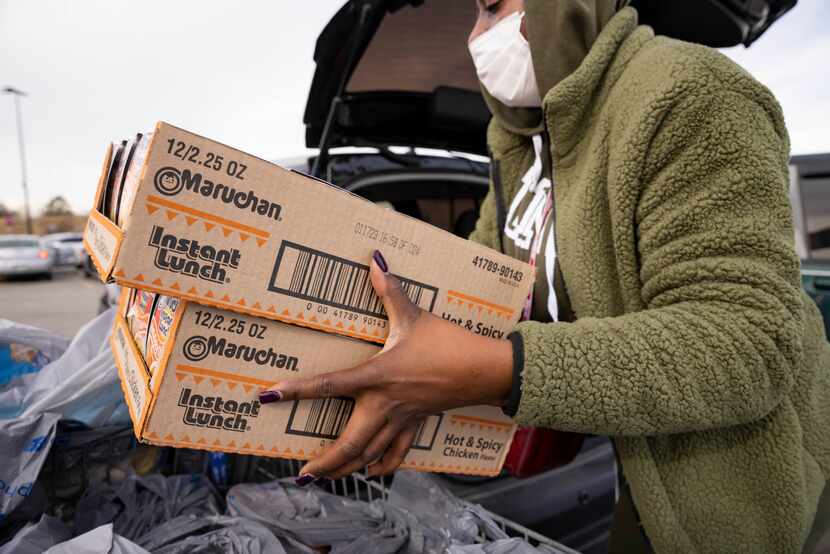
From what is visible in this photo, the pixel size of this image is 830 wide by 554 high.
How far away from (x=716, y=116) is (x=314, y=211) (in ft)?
2.24

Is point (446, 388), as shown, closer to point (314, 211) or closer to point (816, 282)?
point (314, 211)

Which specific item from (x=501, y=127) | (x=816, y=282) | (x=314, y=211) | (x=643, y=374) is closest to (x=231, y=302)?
(x=314, y=211)

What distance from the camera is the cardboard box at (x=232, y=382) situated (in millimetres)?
809

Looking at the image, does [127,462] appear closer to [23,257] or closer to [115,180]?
[115,180]

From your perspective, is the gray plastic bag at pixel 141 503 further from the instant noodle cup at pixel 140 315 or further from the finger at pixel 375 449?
the finger at pixel 375 449

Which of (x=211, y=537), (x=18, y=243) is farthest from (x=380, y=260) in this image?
(x=18, y=243)

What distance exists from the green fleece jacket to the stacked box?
24 centimetres

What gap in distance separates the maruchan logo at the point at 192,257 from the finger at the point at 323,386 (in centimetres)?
20

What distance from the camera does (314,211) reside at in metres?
0.85

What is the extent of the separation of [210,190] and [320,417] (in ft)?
1.42

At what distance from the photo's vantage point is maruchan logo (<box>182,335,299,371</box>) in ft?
2.67

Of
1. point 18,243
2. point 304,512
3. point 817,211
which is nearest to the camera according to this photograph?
point 304,512

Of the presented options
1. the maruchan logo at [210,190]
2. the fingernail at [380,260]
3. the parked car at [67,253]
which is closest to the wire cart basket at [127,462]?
the fingernail at [380,260]

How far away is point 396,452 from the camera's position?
0.95 metres
